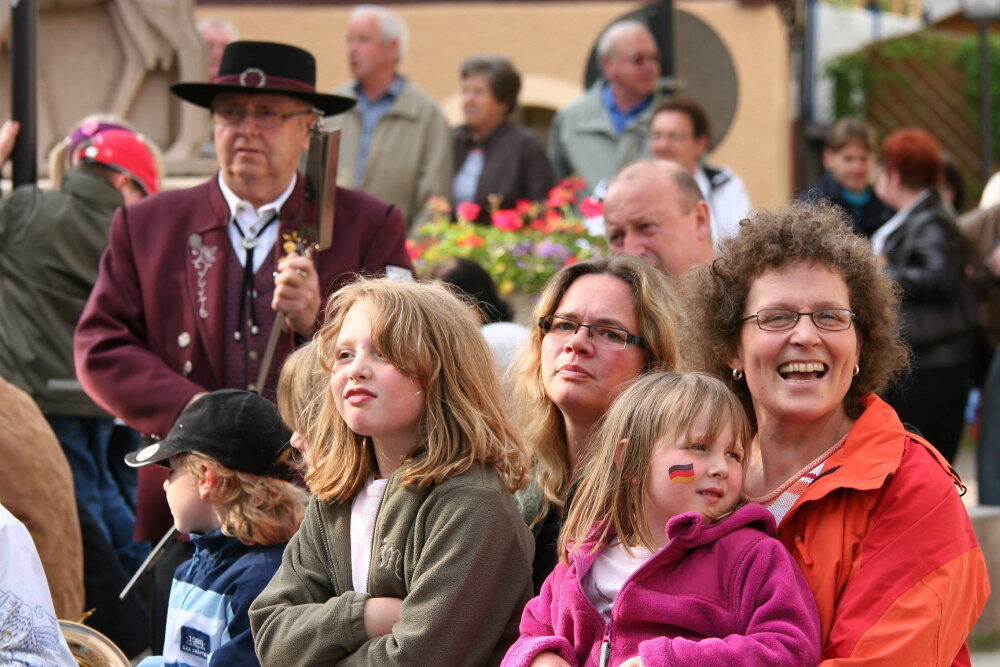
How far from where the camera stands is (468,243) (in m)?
7.16

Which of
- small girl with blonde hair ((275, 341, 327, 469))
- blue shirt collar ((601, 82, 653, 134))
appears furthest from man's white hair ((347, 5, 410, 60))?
small girl with blonde hair ((275, 341, 327, 469))

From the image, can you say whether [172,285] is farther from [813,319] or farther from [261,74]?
[813,319]

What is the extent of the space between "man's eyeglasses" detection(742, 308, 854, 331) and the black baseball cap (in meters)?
1.41

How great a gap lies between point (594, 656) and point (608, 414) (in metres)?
0.57

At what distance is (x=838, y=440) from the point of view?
3.63 meters

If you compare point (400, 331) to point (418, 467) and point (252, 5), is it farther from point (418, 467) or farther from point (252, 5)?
point (252, 5)

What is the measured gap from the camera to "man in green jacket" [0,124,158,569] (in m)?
6.52

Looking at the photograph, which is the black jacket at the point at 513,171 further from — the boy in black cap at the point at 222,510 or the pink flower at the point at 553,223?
the boy in black cap at the point at 222,510

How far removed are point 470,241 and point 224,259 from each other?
7.37ft

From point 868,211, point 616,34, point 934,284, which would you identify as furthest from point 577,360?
point 868,211

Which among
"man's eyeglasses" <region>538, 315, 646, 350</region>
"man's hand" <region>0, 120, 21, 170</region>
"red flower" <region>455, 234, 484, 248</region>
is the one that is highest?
"man's hand" <region>0, 120, 21, 170</region>

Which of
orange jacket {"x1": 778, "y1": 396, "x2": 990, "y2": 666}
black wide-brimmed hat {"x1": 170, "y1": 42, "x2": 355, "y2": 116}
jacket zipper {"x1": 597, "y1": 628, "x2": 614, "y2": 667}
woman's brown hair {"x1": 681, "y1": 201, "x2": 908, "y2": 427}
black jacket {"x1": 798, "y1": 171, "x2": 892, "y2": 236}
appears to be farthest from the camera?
black jacket {"x1": 798, "y1": 171, "x2": 892, "y2": 236}

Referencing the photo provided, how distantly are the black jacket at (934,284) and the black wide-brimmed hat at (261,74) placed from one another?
3312 mm

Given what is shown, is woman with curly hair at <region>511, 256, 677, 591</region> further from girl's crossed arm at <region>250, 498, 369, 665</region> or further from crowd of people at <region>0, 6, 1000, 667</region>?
girl's crossed arm at <region>250, 498, 369, 665</region>
